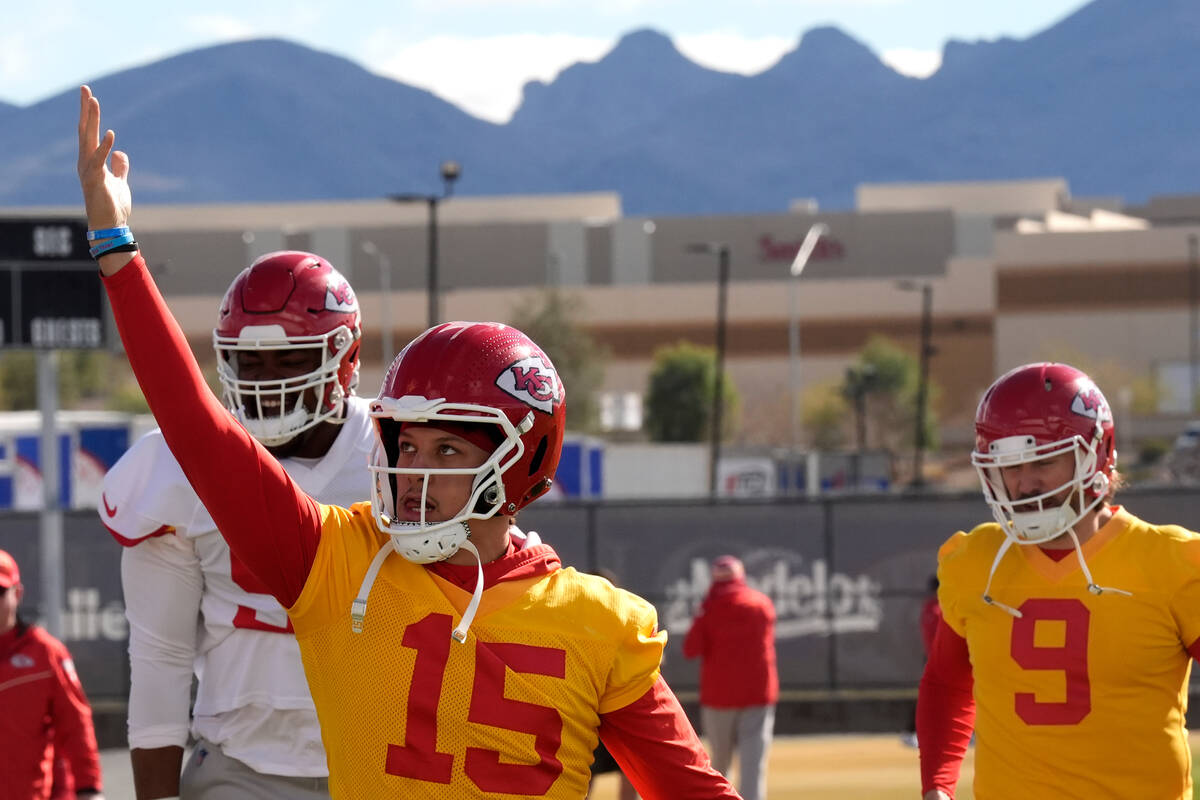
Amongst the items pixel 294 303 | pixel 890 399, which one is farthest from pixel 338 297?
pixel 890 399

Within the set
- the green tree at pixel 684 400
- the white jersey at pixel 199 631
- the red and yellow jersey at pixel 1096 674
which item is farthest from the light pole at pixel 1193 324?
the white jersey at pixel 199 631

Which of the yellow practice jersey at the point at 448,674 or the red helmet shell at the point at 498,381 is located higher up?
the red helmet shell at the point at 498,381

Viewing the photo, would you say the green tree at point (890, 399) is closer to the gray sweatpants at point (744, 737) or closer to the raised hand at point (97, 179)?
the gray sweatpants at point (744, 737)

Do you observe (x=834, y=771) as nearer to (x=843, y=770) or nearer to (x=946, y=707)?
(x=843, y=770)

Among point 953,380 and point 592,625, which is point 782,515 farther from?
point 953,380

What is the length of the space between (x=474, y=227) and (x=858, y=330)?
21147 millimetres

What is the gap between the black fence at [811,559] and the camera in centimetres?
1870

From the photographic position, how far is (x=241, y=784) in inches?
154

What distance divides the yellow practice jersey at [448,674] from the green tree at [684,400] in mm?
74039

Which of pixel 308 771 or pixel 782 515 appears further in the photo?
pixel 782 515

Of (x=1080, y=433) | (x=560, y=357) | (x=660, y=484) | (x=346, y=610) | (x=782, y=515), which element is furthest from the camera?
(x=560, y=357)

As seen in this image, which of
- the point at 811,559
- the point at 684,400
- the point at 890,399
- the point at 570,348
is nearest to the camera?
the point at 811,559

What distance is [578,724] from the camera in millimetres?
3008

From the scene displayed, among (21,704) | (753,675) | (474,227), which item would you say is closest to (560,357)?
(474,227)
